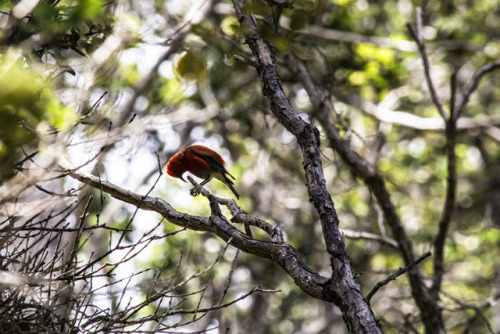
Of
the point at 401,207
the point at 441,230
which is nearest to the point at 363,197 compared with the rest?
the point at 401,207

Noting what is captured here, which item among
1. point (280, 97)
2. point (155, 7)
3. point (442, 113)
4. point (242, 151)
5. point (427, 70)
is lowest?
point (280, 97)

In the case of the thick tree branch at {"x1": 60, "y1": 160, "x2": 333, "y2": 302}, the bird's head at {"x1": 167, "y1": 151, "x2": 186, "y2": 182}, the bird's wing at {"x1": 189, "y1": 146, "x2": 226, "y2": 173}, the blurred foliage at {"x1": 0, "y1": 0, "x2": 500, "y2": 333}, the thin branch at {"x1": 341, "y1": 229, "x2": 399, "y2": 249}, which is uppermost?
the blurred foliage at {"x1": 0, "y1": 0, "x2": 500, "y2": 333}

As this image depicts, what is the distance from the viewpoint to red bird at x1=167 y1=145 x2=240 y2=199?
5.68 metres

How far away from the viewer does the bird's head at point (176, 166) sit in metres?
5.71

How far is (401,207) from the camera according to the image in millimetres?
11531

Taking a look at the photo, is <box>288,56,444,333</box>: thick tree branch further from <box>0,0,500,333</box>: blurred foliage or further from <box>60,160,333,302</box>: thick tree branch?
<box>60,160,333,302</box>: thick tree branch

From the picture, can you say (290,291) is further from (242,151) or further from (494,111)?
(494,111)

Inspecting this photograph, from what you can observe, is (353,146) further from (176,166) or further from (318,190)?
(318,190)

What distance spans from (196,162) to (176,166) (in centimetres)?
23

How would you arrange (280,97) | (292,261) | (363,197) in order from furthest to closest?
(363,197), (280,97), (292,261)

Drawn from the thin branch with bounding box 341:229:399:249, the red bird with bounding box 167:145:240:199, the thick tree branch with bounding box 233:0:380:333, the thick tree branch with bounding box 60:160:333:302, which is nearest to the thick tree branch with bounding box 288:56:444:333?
the thin branch with bounding box 341:229:399:249

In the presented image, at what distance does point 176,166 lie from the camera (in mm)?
5773

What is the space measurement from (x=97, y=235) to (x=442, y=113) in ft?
17.6

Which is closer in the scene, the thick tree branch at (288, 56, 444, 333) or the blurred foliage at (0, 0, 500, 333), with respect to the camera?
the thick tree branch at (288, 56, 444, 333)
